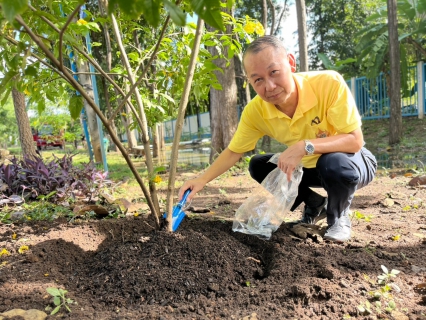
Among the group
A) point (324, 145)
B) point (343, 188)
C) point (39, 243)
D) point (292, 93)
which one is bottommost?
point (39, 243)

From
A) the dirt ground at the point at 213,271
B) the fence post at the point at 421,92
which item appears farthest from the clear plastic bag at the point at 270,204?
the fence post at the point at 421,92

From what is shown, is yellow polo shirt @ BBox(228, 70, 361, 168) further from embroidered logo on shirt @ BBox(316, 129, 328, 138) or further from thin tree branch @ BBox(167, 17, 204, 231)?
thin tree branch @ BBox(167, 17, 204, 231)

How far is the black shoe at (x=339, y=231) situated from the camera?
1.96m

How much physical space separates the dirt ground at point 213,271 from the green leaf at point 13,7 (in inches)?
40.6

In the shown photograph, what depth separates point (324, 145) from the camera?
191 centimetres

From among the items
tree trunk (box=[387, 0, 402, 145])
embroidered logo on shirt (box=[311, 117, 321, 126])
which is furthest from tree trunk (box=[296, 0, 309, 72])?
embroidered logo on shirt (box=[311, 117, 321, 126])

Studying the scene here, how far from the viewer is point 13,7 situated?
0.79 metres

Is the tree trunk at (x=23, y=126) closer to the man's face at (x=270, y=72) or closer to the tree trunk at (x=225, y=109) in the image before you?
the tree trunk at (x=225, y=109)

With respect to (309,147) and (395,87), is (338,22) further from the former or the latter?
(309,147)

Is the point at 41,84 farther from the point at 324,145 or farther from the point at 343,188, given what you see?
the point at 343,188

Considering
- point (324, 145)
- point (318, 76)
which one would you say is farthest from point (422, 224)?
point (318, 76)

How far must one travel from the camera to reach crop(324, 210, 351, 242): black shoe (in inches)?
77.3

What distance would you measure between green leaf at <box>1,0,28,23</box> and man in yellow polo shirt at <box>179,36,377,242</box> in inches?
48.0

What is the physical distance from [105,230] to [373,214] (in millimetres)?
1941
